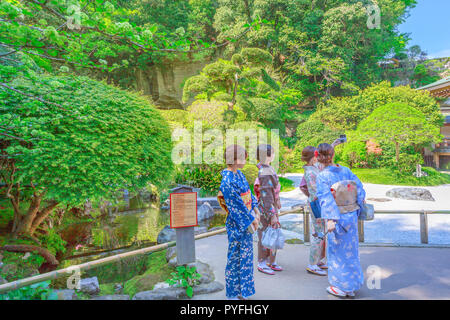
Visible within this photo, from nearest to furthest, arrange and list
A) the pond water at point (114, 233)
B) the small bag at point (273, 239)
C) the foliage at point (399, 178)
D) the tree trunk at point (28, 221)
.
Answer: the small bag at point (273, 239) < the tree trunk at point (28, 221) < the pond water at point (114, 233) < the foliage at point (399, 178)

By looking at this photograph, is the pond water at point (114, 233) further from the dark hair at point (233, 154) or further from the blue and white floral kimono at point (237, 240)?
the dark hair at point (233, 154)

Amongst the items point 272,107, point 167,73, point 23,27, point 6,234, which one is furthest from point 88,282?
point 167,73

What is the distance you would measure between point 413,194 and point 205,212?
7.04 meters

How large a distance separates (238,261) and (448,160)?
19829mm

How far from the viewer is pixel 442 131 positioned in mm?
17078

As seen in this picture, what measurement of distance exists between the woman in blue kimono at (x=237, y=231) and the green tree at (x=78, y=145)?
1978 millimetres

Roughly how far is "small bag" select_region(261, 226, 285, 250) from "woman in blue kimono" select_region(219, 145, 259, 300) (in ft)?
1.63

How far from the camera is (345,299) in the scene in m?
2.70

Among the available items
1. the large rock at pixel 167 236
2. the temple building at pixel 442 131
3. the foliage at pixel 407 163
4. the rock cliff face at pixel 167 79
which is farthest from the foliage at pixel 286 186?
the rock cliff face at pixel 167 79

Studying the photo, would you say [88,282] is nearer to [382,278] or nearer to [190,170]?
[382,278]

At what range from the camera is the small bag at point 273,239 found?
312 centimetres

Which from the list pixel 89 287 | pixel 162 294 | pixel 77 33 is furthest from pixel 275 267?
pixel 77 33

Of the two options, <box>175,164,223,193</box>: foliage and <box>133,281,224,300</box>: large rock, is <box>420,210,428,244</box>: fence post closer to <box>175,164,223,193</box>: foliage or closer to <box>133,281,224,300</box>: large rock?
<box>133,281,224,300</box>: large rock

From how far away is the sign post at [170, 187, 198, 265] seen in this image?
292cm
